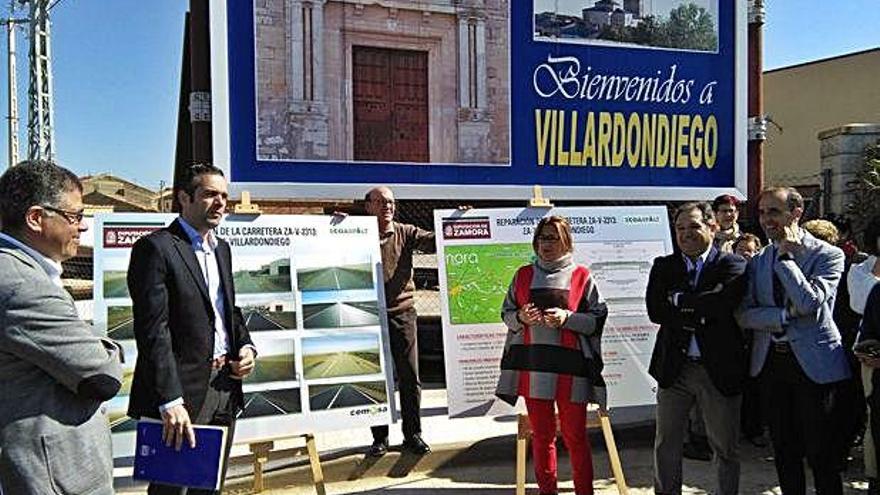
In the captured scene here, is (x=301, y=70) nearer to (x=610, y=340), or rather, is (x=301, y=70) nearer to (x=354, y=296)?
(x=354, y=296)

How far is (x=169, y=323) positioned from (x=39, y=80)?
2049cm

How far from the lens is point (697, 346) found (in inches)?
146

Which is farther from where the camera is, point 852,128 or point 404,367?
point 852,128

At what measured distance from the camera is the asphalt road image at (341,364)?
3.99m

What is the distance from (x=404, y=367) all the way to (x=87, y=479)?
2.80 metres

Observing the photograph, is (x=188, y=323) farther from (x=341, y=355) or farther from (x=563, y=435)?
(x=563, y=435)

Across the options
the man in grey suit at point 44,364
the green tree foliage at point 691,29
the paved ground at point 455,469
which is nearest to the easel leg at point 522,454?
the paved ground at point 455,469

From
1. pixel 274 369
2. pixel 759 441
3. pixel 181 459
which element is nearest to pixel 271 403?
pixel 274 369

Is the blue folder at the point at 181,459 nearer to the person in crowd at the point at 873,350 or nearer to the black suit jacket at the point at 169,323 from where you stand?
the black suit jacket at the point at 169,323

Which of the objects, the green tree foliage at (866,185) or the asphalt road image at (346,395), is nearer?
the asphalt road image at (346,395)

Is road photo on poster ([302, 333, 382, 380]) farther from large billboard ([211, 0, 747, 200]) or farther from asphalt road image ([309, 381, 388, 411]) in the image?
large billboard ([211, 0, 747, 200])

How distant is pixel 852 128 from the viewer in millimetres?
9172

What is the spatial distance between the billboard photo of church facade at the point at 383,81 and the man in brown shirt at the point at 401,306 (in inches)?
29.9

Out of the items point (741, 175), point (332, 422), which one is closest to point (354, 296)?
point (332, 422)
